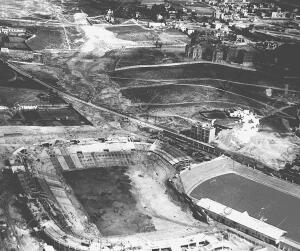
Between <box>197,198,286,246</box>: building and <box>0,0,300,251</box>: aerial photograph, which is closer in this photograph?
<box>197,198,286,246</box>: building

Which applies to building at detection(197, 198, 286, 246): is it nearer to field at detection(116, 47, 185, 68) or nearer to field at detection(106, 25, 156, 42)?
field at detection(116, 47, 185, 68)

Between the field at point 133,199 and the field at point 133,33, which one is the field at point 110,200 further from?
the field at point 133,33

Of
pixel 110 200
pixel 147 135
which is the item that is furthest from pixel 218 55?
pixel 110 200

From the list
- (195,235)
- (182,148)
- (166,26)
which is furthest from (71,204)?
(166,26)

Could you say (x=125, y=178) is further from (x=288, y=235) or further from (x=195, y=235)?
(x=288, y=235)

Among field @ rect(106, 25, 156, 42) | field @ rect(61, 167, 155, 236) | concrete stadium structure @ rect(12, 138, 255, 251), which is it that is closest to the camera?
concrete stadium structure @ rect(12, 138, 255, 251)

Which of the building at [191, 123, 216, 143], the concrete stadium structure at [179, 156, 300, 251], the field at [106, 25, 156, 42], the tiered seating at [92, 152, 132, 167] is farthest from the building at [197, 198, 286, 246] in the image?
the field at [106, 25, 156, 42]

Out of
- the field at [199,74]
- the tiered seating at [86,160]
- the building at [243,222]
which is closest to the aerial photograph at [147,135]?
the building at [243,222]
